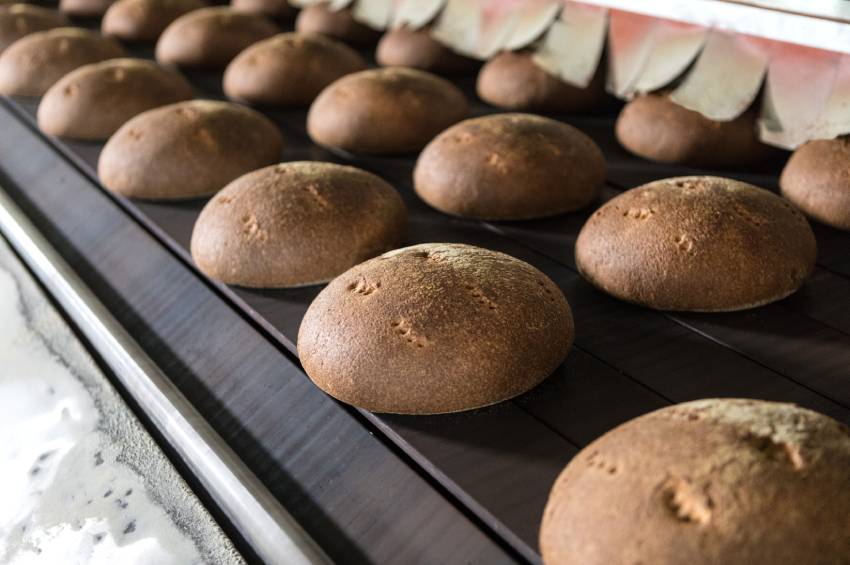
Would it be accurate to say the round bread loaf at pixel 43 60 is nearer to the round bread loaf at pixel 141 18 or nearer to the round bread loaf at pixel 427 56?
the round bread loaf at pixel 141 18

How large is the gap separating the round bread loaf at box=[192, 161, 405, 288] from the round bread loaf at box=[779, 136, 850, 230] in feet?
2.26

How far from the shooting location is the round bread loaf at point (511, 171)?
1.66 m

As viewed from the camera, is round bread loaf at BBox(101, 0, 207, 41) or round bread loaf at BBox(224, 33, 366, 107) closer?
round bread loaf at BBox(224, 33, 366, 107)

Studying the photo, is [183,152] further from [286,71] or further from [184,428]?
[184,428]

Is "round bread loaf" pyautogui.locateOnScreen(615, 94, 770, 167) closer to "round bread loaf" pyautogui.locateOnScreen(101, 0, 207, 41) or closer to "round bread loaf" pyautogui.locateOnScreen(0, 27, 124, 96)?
"round bread loaf" pyautogui.locateOnScreen(0, 27, 124, 96)

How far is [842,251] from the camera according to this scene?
1.50m

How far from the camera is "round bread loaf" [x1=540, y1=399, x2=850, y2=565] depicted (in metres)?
0.79

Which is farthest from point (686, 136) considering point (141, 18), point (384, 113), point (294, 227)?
point (141, 18)

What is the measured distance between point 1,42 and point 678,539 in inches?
114

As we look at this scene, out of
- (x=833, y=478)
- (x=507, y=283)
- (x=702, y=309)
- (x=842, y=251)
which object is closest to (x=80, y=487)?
(x=507, y=283)

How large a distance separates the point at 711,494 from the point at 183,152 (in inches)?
55.0

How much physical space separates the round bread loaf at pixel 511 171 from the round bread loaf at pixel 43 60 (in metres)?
1.41

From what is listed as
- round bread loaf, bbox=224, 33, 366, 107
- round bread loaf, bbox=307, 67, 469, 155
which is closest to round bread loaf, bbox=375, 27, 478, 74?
round bread loaf, bbox=224, 33, 366, 107

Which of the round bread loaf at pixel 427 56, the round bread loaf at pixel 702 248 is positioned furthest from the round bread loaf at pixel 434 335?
the round bread loaf at pixel 427 56
